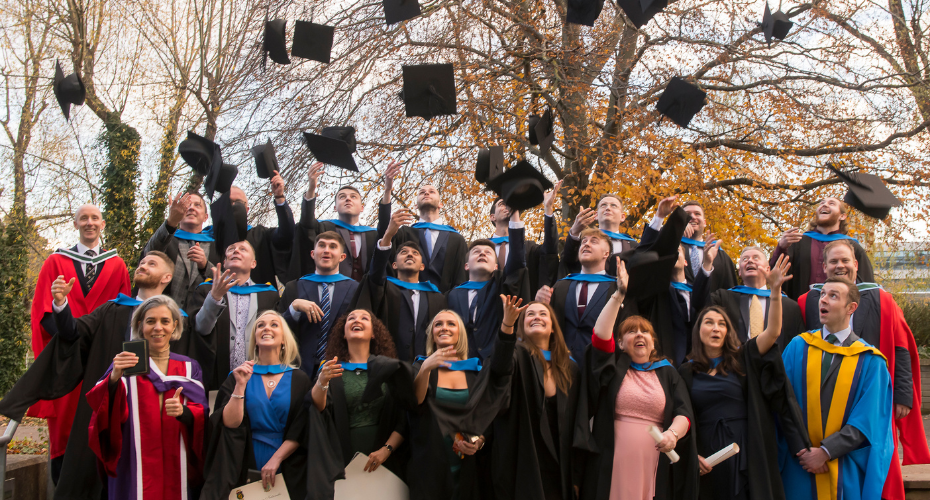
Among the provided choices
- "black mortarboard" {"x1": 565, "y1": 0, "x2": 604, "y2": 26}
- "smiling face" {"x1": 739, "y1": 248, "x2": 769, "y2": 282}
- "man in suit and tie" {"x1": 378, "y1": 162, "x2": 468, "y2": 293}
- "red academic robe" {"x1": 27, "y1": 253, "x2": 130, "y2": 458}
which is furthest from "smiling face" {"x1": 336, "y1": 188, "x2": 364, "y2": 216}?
"smiling face" {"x1": 739, "y1": 248, "x2": 769, "y2": 282}

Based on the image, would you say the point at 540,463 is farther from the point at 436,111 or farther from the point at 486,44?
the point at 486,44

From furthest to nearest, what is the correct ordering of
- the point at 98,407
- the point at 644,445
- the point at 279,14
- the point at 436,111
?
the point at 279,14 → the point at 436,111 → the point at 644,445 → the point at 98,407

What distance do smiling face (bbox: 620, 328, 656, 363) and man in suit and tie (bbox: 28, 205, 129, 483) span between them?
3.42m

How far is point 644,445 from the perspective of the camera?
390 centimetres

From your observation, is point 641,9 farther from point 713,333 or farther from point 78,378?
point 78,378

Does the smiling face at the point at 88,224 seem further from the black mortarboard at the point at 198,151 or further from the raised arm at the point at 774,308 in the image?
the raised arm at the point at 774,308

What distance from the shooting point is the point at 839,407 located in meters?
4.01

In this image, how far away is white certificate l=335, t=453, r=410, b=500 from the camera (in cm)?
374

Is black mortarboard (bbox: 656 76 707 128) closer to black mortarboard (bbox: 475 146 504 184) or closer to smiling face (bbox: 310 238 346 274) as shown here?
black mortarboard (bbox: 475 146 504 184)

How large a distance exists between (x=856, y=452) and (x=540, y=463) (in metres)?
1.72

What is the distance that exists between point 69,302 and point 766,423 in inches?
174

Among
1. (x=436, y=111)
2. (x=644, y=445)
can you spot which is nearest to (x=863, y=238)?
(x=436, y=111)

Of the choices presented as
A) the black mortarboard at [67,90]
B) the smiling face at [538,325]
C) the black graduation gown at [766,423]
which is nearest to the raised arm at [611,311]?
the smiling face at [538,325]

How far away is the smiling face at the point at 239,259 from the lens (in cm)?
479
